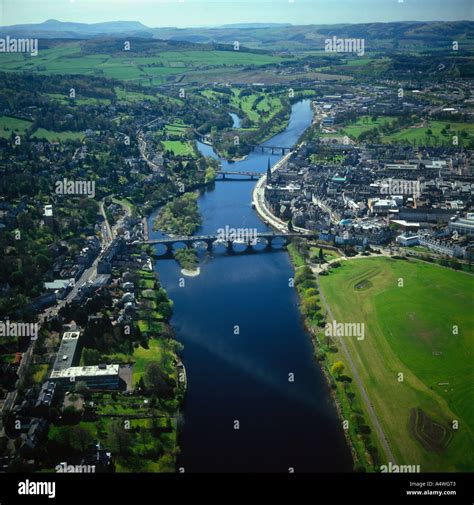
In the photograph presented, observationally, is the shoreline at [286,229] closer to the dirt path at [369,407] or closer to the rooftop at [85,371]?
the dirt path at [369,407]

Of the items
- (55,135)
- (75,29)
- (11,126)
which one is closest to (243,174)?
(55,135)

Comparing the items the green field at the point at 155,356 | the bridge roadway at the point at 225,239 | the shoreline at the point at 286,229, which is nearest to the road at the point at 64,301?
the bridge roadway at the point at 225,239

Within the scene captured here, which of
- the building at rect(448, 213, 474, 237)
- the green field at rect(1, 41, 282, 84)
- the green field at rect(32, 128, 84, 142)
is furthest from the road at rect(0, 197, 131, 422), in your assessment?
the green field at rect(1, 41, 282, 84)

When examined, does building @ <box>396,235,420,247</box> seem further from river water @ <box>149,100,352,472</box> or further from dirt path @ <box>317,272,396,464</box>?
dirt path @ <box>317,272,396,464</box>

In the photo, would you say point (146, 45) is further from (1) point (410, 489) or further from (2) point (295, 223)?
(1) point (410, 489)

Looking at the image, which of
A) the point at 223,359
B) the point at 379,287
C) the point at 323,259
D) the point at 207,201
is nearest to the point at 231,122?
the point at 207,201

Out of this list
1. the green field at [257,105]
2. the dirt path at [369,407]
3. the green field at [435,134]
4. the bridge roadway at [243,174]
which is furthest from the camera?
the green field at [257,105]

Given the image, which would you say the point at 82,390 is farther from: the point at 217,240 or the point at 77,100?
the point at 77,100
